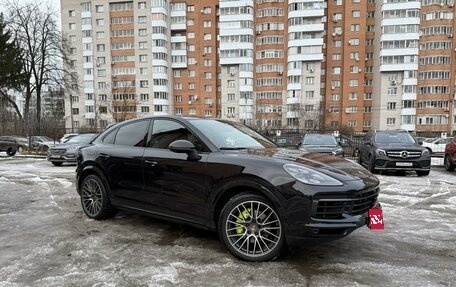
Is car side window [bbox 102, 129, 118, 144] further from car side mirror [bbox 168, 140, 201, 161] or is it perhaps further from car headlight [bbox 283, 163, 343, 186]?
car headlight [bbox 283, 163, 343, 186]

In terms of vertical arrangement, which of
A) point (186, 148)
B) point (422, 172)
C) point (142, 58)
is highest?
point (142, 58)

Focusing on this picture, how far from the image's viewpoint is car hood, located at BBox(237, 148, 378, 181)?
3.55 meters

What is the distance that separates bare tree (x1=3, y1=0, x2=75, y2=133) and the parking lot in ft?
120

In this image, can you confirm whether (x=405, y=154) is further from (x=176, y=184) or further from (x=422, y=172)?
(x=176, y=184)

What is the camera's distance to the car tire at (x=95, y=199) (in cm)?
518

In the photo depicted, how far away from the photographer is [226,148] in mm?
4074

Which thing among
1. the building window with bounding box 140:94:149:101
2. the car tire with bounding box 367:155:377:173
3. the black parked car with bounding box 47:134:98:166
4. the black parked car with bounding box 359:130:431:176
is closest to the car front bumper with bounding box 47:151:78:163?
the black parked car with bounding box 47:134:98:166

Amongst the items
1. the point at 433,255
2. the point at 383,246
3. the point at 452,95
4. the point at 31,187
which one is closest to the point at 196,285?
the point at 383,246

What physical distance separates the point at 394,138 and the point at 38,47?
3888cm

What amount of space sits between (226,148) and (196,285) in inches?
63.6

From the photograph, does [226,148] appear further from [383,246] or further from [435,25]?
[435,25]

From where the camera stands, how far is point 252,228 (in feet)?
11.9

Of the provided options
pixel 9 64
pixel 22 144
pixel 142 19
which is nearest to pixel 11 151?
pixel 22 144

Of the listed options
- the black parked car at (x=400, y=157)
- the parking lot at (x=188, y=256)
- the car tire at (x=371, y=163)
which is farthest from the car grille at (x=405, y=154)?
the parking lot at (x=188, y=256)
